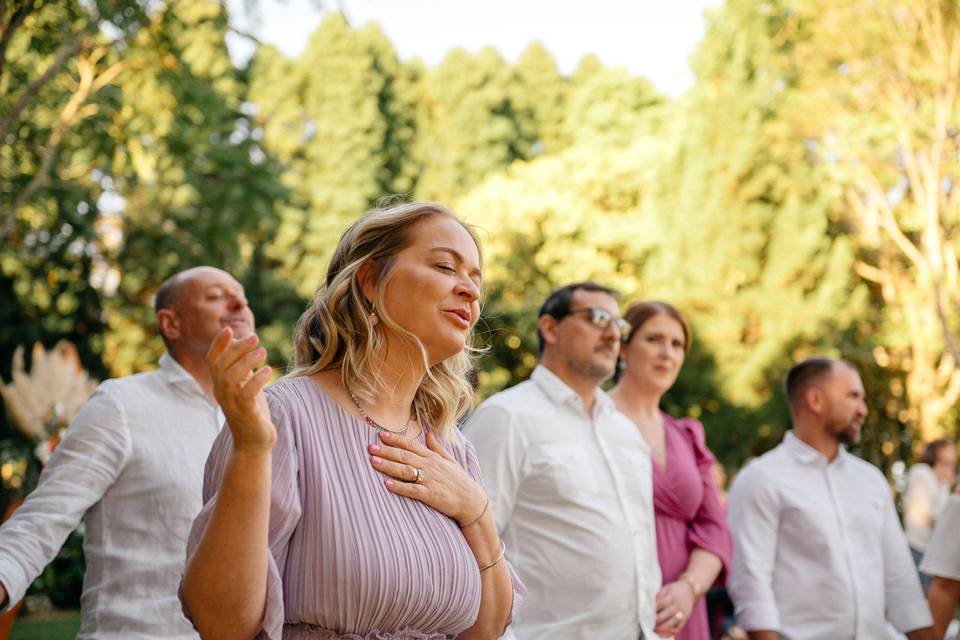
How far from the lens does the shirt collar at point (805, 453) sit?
5000 mm

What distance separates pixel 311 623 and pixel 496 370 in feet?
67.1

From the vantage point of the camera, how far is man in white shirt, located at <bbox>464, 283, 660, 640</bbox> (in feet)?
12.6

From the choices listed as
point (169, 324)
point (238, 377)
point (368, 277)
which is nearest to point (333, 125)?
point (169, 324)

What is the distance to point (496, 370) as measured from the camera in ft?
73.5

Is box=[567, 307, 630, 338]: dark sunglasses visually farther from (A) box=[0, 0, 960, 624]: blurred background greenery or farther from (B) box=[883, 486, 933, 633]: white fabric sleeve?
(A) box=[0, 0, 960, 624]: blurred background greenery

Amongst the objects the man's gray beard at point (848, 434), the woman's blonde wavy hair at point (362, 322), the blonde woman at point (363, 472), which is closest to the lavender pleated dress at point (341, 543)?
the blonde woman at point (363, 472)

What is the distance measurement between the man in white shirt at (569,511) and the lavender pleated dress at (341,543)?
177 centimetres

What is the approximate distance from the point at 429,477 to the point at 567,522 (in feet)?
6.01

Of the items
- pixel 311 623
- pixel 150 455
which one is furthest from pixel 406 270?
pixel 150 455

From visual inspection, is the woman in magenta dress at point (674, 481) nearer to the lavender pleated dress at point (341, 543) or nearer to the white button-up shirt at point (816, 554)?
the white button-up shirt at point (816, 554)

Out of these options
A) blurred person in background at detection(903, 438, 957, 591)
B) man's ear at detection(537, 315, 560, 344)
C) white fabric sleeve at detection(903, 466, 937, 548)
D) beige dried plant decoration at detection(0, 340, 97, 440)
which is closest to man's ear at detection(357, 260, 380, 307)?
man's ear at detection(537, 315, 560, 344)

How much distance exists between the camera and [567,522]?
3906 millimetres

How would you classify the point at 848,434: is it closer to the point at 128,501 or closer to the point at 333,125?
the point at 128,501

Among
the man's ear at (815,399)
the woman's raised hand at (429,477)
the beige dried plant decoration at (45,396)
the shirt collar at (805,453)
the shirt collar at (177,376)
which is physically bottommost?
the beige dried plant decoration at (45,396)
